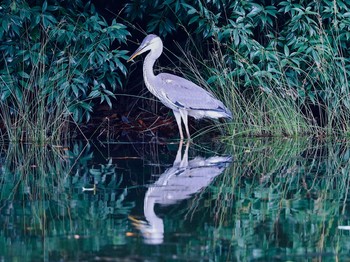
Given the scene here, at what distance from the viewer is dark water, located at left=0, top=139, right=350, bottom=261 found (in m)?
6.28

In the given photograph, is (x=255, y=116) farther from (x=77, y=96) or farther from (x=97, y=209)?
(x=97, y=209)

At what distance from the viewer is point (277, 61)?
13.3m

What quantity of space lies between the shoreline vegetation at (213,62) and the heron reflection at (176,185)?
2072mm

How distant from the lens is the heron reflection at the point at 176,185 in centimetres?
689

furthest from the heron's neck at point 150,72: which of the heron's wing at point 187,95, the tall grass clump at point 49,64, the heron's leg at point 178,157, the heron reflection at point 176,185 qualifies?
the heron reflection at point 176,185

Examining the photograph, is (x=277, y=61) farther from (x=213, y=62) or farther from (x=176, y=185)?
(x=176, y=185)

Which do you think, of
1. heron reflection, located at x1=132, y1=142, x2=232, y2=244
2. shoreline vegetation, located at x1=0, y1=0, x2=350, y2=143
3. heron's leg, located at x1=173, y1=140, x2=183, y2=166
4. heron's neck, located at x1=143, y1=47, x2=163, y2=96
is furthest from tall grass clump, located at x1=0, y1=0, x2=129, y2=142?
heron reflection, located at x1=132, y1=142, x2=232, y2=244

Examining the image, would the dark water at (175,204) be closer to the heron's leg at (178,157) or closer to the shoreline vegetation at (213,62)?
the heron's leg at (178,157)

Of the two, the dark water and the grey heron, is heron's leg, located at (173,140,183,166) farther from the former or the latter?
the grey heron

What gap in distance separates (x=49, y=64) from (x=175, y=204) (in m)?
5.97

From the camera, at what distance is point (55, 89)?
12953mm

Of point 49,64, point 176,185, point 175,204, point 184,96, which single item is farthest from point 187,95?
point 175,204

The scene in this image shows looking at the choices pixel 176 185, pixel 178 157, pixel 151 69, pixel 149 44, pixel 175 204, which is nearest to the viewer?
pixel 175 204

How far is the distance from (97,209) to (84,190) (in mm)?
985
